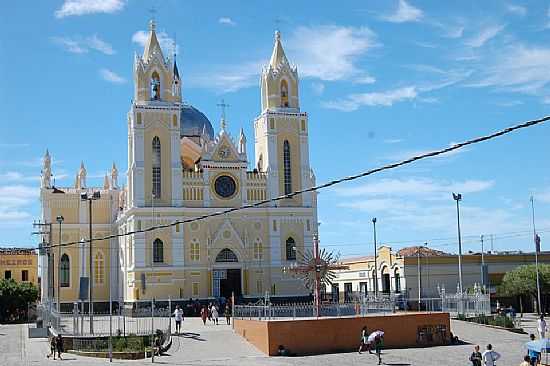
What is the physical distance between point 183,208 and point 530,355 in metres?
39.4

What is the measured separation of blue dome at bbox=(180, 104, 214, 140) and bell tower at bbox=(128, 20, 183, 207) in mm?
11944

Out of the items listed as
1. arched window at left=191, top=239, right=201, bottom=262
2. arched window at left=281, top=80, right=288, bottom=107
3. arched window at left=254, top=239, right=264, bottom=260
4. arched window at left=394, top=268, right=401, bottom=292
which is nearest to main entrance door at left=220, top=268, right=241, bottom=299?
arched window at left=254, top=239, right=264, bottom=260

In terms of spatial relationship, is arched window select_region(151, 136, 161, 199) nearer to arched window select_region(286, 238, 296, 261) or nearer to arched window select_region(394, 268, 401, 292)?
arched window select_region(286, 238, 296, 261)

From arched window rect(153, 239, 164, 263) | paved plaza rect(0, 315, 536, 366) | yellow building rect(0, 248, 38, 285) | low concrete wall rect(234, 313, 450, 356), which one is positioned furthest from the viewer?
yellow building rect(0, 248, 38, 285)

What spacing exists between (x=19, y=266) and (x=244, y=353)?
67255 mm

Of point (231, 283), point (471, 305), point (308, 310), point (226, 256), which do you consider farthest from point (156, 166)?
point (471, 305)

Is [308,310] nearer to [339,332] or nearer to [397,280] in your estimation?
[339,332]

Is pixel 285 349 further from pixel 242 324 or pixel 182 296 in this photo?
pixel 182 296

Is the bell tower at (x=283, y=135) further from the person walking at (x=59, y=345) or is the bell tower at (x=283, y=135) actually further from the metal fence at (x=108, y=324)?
the person walking at (x=59, y=345)

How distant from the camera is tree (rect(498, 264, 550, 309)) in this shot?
60.0m

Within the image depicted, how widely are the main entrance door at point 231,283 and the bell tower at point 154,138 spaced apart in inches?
273

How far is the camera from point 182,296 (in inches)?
2430

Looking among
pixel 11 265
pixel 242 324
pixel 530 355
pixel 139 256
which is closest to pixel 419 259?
pixel 139 256

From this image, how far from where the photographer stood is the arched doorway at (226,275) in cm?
6369
